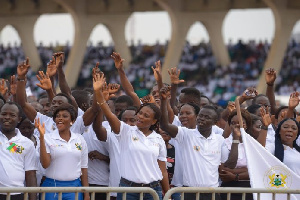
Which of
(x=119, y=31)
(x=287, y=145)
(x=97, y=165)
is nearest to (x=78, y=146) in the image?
(x=97, y=165)

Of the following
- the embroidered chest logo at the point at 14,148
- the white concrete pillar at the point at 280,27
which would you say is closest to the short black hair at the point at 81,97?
the embroidered chest logo at the point at 14,148

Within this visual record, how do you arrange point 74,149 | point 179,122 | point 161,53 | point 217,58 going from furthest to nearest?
point 161,53 < point 217,58 < point 179,122 < point 74,149

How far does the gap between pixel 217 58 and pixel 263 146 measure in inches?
1295

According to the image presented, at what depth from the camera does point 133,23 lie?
73125 mm

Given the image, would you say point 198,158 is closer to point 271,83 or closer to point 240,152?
point 240,152

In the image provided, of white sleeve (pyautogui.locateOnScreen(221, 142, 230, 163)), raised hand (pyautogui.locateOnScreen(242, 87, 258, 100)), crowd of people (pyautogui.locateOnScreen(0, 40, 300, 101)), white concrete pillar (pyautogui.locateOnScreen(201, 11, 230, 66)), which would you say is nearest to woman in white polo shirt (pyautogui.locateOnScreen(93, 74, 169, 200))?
white sleeve (pyautogui.locateOnScreen(221, 142, 230, 163))

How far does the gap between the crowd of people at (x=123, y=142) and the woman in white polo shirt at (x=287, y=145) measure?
0.01 metres

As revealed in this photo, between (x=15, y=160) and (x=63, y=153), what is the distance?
1.72 ft

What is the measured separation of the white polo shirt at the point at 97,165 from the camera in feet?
35.6

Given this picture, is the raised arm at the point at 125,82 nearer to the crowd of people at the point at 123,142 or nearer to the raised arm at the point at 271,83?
the crowd of people at the point at 123,142

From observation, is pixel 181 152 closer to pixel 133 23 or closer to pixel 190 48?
pixel 190 48

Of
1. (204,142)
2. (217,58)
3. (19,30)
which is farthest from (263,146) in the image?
(19,30)

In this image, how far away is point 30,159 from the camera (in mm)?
9906

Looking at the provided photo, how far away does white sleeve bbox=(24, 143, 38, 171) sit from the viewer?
9875mm
